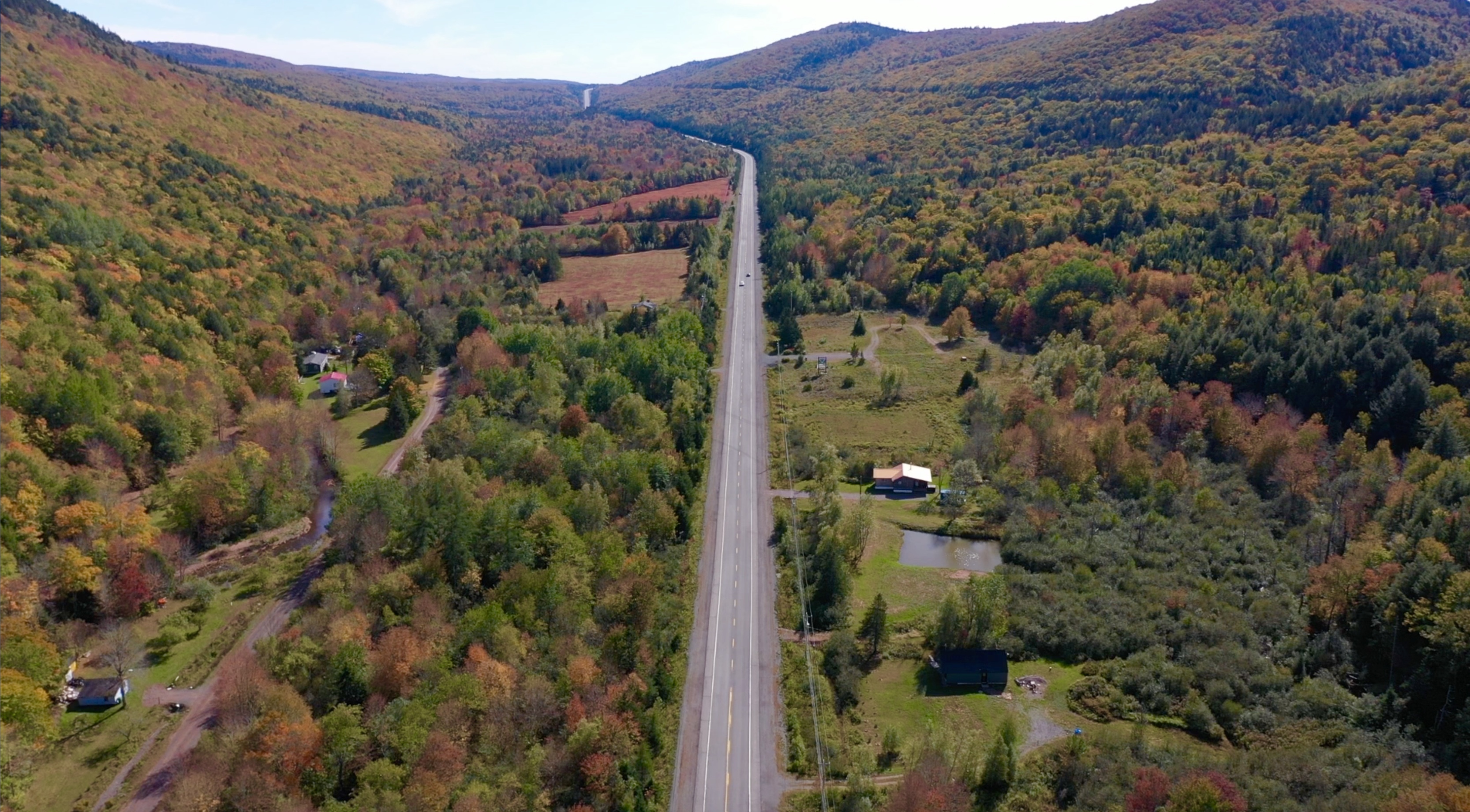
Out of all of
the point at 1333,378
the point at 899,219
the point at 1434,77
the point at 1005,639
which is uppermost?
the point at 1434,77

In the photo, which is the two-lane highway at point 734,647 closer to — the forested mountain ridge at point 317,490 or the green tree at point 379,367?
the forested mountain ridge at point 317,490

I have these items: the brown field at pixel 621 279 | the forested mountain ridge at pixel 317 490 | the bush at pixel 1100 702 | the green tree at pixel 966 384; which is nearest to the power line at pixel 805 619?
the forested mountain ridge at pixel 317 490

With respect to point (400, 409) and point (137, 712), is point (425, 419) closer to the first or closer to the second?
point (400, 409)

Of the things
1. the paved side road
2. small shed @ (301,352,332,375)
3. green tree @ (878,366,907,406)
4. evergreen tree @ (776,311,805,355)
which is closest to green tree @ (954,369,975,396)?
green tree @ (878,366,907,406)

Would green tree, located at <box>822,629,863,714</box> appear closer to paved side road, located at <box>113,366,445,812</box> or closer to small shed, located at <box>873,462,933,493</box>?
small shed, located at <box>873,462,933,493</box>

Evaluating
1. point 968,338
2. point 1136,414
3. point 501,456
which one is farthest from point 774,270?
point 501,456

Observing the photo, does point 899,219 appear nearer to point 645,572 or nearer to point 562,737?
point 645,572

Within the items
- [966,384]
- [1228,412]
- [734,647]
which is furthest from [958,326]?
[734,647]
